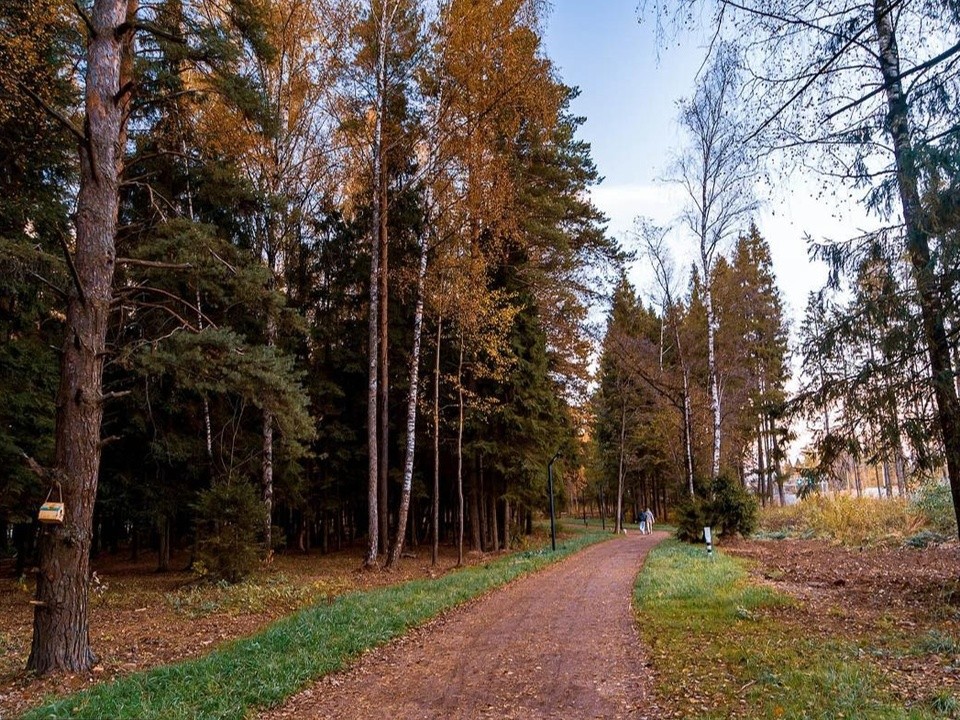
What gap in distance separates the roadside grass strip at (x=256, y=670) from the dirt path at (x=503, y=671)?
20 cm

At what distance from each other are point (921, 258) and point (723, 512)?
13340mm

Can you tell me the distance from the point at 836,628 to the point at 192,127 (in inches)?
533

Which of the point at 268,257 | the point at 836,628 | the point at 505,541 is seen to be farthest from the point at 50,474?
the point at 505,541

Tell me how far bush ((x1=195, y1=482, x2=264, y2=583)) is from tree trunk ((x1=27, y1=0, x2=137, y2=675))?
19.5 ft

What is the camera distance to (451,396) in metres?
17.3

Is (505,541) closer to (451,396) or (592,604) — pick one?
(451,396)

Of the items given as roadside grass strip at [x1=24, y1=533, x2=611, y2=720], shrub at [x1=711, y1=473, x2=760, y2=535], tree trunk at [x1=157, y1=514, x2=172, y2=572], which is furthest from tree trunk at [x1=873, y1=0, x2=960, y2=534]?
tree trunk at [x1=157, y1=514, x2=172, y2=572]

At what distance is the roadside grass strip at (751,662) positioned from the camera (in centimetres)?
395

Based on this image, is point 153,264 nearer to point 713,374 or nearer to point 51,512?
point 51,512

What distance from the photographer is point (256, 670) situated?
5121 millimetres

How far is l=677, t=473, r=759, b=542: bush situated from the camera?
17.1 meters

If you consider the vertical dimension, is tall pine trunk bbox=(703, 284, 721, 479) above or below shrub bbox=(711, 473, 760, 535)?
above

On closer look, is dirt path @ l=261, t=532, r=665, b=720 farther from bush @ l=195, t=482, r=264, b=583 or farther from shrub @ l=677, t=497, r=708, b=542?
shrub @ l=677, t=497, r=708, b=542

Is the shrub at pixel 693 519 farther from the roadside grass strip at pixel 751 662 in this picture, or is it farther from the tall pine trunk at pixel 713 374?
the roadside grass strip at pixel 751 662
